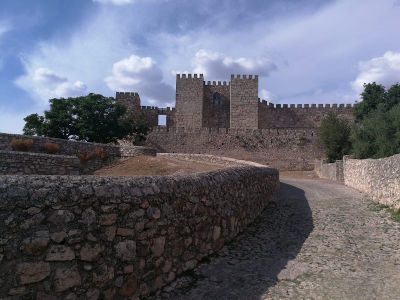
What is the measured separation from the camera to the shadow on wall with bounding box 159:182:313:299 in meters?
4.97

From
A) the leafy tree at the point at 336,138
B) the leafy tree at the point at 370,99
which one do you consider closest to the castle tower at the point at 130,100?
the leafy tree at the point at 336,138

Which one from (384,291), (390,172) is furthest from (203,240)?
(390,172)

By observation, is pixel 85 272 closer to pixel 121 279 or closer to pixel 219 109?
pixel 121 279

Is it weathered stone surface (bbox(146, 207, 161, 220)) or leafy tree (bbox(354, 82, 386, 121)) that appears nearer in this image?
weathered stone surface (bbox(146, 207, 161, 220))

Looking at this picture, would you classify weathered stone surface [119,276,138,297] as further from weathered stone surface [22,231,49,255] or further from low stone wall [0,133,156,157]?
low stone wall [0,133,156,157]

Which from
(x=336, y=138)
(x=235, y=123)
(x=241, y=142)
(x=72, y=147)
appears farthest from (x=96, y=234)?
(x=235, y=123)

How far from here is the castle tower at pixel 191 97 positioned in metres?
43.5

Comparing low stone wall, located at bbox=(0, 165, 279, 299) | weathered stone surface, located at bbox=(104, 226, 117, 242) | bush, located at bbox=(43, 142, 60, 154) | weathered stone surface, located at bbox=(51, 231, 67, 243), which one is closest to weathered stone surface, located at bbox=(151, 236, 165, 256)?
low stone wall, located at bbox=(0, 165, 279, 299)

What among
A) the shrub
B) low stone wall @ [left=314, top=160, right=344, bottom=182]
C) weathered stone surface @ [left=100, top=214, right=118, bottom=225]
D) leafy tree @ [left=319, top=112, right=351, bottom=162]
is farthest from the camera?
leafy tree @ [left=319, top=112, right=351, bottom=162]

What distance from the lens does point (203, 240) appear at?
5.91 metres

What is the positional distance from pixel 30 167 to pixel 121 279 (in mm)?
8486

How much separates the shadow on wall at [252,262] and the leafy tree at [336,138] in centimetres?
2342

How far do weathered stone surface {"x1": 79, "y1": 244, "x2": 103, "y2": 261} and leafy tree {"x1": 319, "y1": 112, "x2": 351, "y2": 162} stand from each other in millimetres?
29057

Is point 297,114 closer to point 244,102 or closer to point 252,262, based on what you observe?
point 244,102
